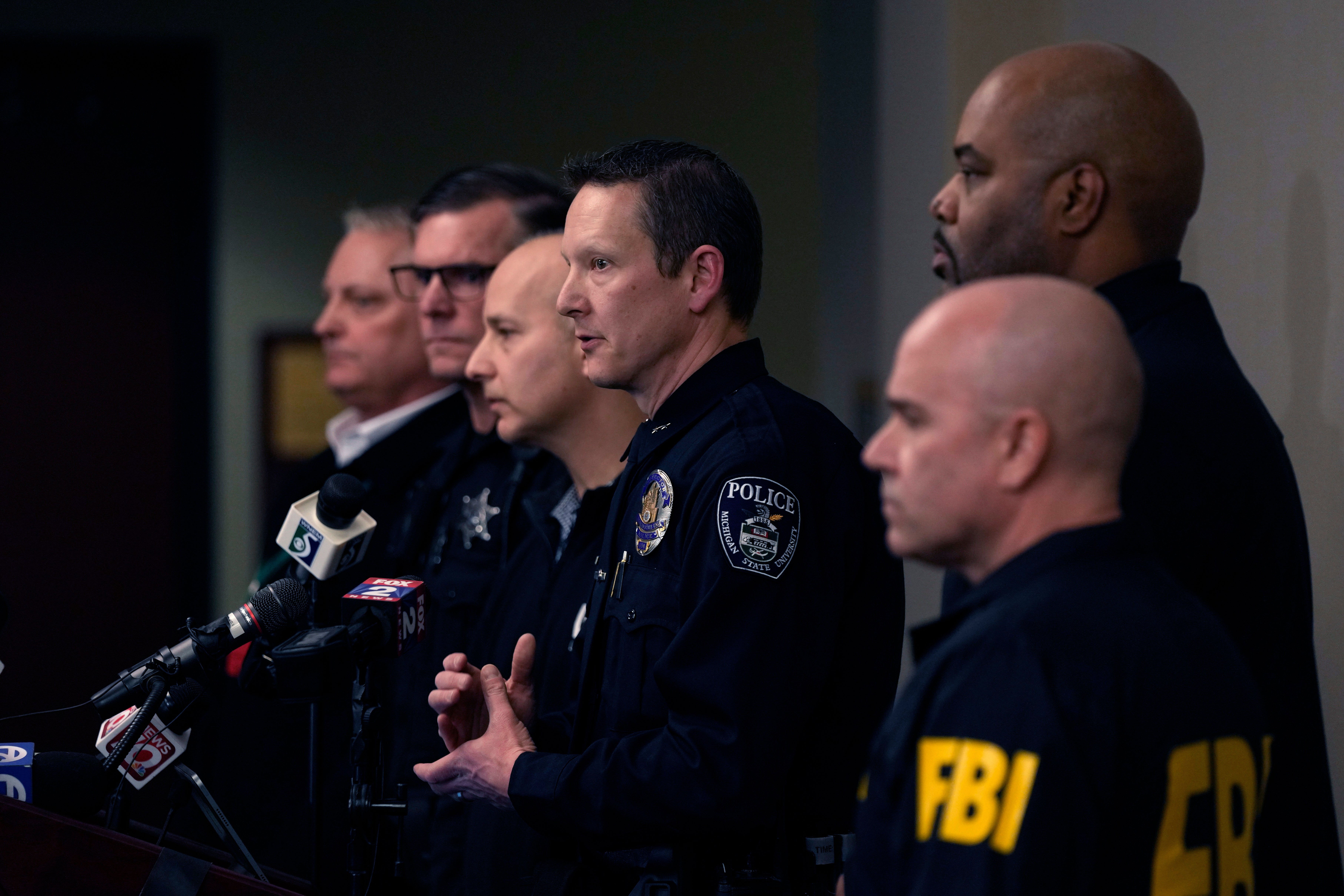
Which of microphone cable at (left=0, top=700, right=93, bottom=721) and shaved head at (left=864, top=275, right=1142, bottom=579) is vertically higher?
shaved head at (left=864, top=275, right=1142, bottom=579)

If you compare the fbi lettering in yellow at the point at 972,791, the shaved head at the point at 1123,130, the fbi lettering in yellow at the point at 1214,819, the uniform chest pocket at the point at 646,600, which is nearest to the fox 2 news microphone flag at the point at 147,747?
the uniform chest pocket at the point at 646,600

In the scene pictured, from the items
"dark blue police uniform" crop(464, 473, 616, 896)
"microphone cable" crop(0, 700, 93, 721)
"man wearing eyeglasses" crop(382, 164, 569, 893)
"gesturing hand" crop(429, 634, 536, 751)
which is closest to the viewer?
"microphone cable" crop(0, 700, 93, 721)

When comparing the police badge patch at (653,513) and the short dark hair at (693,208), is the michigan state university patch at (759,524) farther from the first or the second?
the short dark hair at (693,208)

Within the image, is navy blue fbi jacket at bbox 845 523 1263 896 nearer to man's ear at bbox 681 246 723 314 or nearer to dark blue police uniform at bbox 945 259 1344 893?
dark blue police uniform at bbox 945 259 1344 893

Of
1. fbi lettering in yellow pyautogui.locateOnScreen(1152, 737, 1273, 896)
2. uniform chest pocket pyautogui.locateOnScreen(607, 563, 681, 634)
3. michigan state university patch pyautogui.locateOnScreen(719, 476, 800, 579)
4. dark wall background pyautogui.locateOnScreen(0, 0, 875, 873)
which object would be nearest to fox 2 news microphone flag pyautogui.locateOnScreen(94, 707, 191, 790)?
uniform chest pocket pyautogui.locateOnScreen(607, 563, 681, 634)

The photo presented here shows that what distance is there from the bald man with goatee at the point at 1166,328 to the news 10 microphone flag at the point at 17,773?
3.11 ft

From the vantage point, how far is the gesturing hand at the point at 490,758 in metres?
1.52

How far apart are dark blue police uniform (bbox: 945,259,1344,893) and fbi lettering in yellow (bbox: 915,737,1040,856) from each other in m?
0.35

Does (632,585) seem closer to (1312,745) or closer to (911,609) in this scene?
(1312,745)

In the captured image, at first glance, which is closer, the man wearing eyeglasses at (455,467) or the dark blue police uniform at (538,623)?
the dark blue police uniform at (538,623)

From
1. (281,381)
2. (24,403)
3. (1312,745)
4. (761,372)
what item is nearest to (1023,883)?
(1312,745)

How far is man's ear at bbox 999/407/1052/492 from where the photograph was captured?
3.18 ft

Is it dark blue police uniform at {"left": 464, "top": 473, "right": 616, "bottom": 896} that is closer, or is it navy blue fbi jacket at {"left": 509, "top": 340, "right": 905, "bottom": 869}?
navy blue fbi jacket at {"left": 509, "top": 340, "right": 905, "bottom": 869}

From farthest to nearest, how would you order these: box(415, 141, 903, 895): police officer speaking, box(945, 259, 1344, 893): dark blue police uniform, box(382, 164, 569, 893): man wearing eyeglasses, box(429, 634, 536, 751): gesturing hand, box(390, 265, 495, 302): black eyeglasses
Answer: box(390, 265, 495, 302): black eyeglasses → box(382, 164, 569, 893): man wearing eyeglasses → box(429, 634, 536, 751): gesturing hand → box(415, 141, 903, 895): police officer speaking → box(945, 259, 1344, 893): dark blue police uniform
